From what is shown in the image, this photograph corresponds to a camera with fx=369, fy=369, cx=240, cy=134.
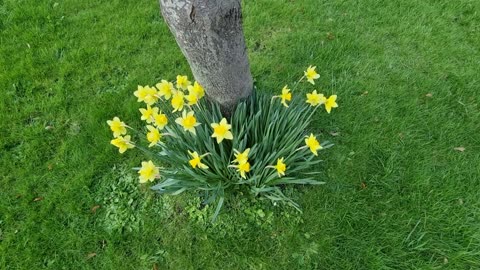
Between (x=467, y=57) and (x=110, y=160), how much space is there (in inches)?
139

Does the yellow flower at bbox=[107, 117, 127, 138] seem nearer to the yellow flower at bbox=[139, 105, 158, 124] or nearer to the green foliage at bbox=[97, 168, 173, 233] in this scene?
the yellow flower at bbox=[139, 105, 158, 124]

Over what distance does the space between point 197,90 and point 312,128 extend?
124cm

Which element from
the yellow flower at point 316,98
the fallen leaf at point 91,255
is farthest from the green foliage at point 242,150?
the fallen leaf at point 91,255

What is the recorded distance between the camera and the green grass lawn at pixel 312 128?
257cm

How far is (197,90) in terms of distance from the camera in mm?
2326

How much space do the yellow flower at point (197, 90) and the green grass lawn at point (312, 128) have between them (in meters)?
0.85

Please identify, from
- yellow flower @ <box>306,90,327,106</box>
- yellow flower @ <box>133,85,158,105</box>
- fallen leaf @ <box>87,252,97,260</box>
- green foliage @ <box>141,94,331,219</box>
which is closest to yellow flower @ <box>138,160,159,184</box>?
green foliage @ <box>141,94,331,219</box>

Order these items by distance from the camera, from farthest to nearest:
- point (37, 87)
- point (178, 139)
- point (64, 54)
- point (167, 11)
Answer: point (64, 54) → point (37, 87) → point (178, 139) → point (167, 11)

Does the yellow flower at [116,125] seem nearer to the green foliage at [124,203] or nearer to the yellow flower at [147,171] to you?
the yellow flower at [147,171]

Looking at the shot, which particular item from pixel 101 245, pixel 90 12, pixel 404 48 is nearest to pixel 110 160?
pixel 101 245

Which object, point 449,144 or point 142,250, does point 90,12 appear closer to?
point 142,250

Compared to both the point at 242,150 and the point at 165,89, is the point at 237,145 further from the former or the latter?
the point at 165,89

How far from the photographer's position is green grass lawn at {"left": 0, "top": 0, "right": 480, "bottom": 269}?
2.57m

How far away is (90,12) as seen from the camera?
433cm
